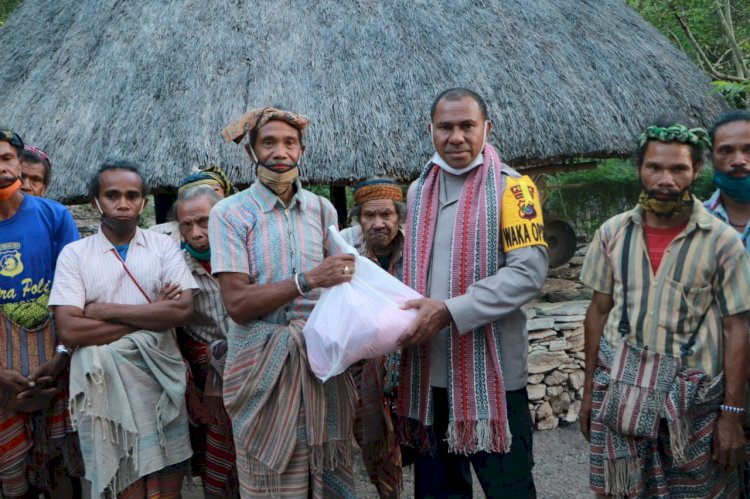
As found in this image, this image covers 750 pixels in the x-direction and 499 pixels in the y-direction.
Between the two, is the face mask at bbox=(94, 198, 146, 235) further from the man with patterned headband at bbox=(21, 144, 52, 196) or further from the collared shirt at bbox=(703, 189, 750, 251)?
the collared shirt at bbox=(703, 189, 750, 251)

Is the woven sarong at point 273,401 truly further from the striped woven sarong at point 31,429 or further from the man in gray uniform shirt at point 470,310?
the striped woven sarong at point 31,429

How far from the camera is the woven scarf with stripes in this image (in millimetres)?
2178

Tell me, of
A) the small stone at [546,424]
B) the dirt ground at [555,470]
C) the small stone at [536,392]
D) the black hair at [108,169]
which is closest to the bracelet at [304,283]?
the black hair at [108,169]

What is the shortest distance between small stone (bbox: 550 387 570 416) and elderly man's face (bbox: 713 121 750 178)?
2885mm

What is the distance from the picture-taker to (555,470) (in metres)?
4.12

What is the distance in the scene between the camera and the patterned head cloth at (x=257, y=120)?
2.29 meters

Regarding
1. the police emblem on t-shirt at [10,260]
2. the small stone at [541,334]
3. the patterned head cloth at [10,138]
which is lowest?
the small stone at [541,334]

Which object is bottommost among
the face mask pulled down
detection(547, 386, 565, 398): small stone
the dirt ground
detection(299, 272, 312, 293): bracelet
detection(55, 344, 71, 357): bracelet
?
the dirt ground

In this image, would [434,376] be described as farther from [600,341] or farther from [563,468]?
[563,468]

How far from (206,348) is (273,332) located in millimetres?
697

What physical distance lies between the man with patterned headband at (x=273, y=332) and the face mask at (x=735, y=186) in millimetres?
1419

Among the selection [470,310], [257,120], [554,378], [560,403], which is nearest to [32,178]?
[257,120]

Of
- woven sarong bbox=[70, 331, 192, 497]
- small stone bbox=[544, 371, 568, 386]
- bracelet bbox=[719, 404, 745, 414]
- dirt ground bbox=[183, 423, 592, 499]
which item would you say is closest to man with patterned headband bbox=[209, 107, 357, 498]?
woven sarong bbox=[70, 331, 192, 497]

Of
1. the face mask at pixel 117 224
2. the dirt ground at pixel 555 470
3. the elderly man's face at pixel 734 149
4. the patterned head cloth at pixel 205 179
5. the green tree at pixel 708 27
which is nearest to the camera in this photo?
the elderly man's face at pixel 734 149
